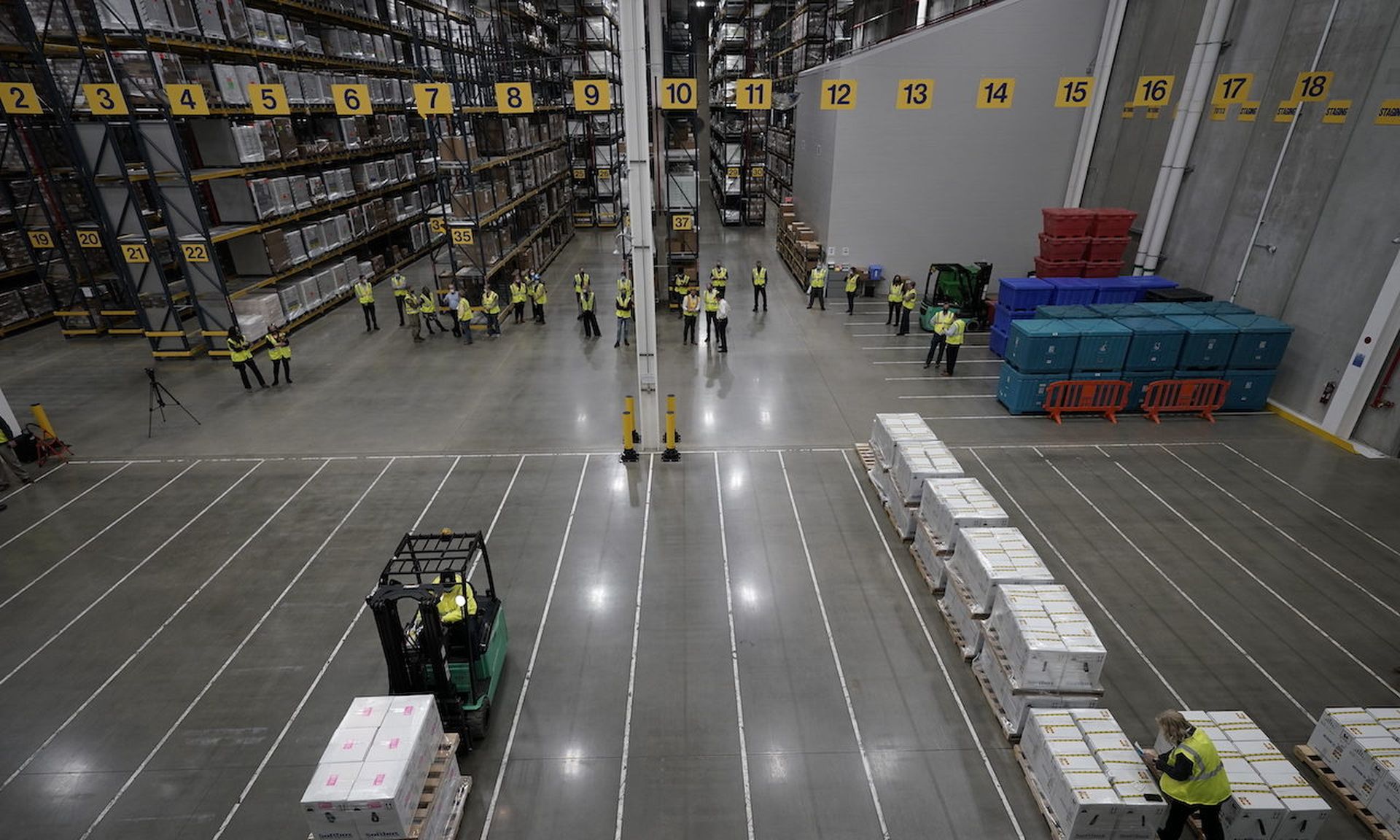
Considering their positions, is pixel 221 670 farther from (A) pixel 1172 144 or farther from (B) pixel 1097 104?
(B) pixel 1097 104

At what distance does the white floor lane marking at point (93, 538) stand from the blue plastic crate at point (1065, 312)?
644 inches

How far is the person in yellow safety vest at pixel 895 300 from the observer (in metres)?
17.2

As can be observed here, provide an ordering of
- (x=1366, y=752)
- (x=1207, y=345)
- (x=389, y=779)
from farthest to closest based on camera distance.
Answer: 1. (x=1207, y=345)
2. (x=1366, y=752)
3. (x=389, y=779)

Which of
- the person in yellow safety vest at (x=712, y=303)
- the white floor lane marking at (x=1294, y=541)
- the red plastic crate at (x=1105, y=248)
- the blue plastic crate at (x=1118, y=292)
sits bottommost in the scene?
the white floor lane marking at (x=1294, y=541)

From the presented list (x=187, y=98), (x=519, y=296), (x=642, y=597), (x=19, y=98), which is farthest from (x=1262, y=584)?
(x=19, y=98)

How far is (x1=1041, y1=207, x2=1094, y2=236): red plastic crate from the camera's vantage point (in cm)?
1653

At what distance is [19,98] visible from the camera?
1296cm

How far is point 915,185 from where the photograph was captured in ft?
64.5

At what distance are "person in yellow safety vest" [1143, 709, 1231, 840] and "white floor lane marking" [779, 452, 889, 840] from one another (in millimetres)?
2194

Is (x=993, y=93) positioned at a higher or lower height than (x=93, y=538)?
higher

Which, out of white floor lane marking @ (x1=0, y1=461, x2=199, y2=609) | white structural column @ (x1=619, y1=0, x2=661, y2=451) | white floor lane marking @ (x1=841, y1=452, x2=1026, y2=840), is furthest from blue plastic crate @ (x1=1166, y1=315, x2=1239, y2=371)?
white floor lane marking @ (x1=0, y1=461, x2=199, y2=609)

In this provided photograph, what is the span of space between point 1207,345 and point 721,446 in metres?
9.66

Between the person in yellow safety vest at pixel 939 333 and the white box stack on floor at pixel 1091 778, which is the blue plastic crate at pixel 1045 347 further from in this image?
the white box stack on floor at pixel 1091 778

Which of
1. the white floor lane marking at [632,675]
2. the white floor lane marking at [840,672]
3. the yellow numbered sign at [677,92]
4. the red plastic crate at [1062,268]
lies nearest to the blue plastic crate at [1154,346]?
the red plastic crate at [1062,268]
